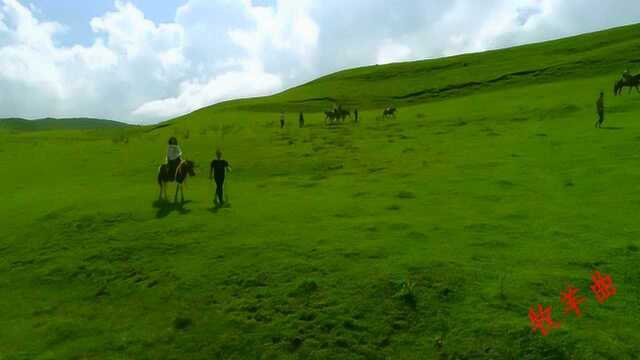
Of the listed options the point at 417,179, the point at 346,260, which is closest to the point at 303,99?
the point at 417,179

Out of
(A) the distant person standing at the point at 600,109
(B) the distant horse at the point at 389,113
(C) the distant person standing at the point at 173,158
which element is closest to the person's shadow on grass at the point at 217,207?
(C) the distant person standing at the point at 173,158

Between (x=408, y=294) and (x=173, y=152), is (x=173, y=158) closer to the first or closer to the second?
(x=173, y=152)

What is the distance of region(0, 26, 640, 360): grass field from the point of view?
1373 centimetres

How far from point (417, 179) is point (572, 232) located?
10557 millimetres

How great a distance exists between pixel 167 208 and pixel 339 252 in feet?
34.3

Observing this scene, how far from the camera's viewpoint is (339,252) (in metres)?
17.9

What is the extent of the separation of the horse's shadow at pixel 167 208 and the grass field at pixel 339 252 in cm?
15

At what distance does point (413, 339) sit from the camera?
43.5 feet

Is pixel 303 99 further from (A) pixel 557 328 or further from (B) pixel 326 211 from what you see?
(A) pixel 557 328

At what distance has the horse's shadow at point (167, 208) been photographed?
2409 cm

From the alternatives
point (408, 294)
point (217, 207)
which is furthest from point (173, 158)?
point (408, 294)

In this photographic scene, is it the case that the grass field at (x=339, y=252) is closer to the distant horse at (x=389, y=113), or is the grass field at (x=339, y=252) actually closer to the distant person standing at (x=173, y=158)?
the distant person standing at (x=173, y=158)

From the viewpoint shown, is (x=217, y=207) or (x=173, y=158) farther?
(x=173, y=158)

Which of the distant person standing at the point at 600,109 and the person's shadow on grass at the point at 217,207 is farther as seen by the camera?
the distant person standing at the point at 600,109
